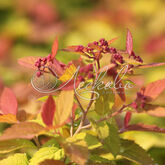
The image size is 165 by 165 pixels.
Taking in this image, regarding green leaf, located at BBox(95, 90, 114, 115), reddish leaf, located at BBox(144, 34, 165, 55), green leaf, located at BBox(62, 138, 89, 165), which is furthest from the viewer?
reddish leaf, located at BBox(144, 34, 165, 55)

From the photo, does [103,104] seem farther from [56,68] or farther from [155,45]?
[155,45]

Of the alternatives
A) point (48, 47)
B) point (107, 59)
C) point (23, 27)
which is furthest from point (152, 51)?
point (107, 59)

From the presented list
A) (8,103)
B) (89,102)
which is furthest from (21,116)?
(89,102)

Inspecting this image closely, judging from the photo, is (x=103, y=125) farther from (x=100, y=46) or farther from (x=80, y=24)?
(x=80, y=24)

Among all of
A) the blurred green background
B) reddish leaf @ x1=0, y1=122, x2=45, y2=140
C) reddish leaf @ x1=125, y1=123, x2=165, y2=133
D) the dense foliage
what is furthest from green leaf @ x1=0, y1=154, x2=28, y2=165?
the blurred green background

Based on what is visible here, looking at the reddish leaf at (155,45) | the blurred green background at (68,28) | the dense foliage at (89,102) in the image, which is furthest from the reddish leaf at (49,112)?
the reddish leaf at (155,45)

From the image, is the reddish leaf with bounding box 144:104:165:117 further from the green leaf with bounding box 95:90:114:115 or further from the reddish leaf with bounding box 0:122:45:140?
the reddish leaf with bounding box 0:122:45:140

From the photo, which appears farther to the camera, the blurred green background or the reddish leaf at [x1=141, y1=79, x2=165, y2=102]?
the blurred green background
